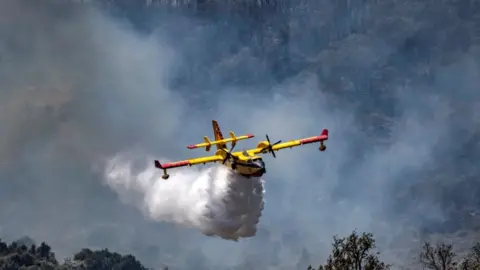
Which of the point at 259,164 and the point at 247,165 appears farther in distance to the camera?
the point at 247,165

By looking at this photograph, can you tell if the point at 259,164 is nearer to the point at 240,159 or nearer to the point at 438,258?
the point at 240,159

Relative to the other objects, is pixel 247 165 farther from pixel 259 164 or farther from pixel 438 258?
pixel 438 258

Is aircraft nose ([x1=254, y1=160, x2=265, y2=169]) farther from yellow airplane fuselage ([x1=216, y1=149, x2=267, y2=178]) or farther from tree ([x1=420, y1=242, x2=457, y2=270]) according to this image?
tree ([x1=420, y1=242, x2=457, y2=270])

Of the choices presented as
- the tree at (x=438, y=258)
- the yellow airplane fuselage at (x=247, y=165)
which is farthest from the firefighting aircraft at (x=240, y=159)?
the tree at (x=438, y=258)

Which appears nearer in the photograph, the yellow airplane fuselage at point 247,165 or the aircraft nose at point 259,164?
the aircraft nose at point 259,164

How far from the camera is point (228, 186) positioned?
125938mm

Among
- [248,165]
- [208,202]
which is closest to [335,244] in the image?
[248,165]

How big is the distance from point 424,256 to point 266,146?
1499 inches

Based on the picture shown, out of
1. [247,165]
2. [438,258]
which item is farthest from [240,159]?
[438,258]

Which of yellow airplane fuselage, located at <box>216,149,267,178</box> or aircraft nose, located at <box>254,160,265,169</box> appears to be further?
yellow airplane fuselage, located at <box>216,149,267,178</box>

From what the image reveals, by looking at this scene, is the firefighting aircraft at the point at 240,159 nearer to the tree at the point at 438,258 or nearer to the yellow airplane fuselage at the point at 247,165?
the yellow airplane fuselage at the point at 247,165

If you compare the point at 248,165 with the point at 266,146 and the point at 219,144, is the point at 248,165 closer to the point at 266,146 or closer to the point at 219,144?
the point at 266,146

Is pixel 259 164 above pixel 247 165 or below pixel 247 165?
below

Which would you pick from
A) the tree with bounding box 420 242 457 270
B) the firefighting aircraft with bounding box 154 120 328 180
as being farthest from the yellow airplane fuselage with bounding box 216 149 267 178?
the tree with bounding box 420 242 457 270
